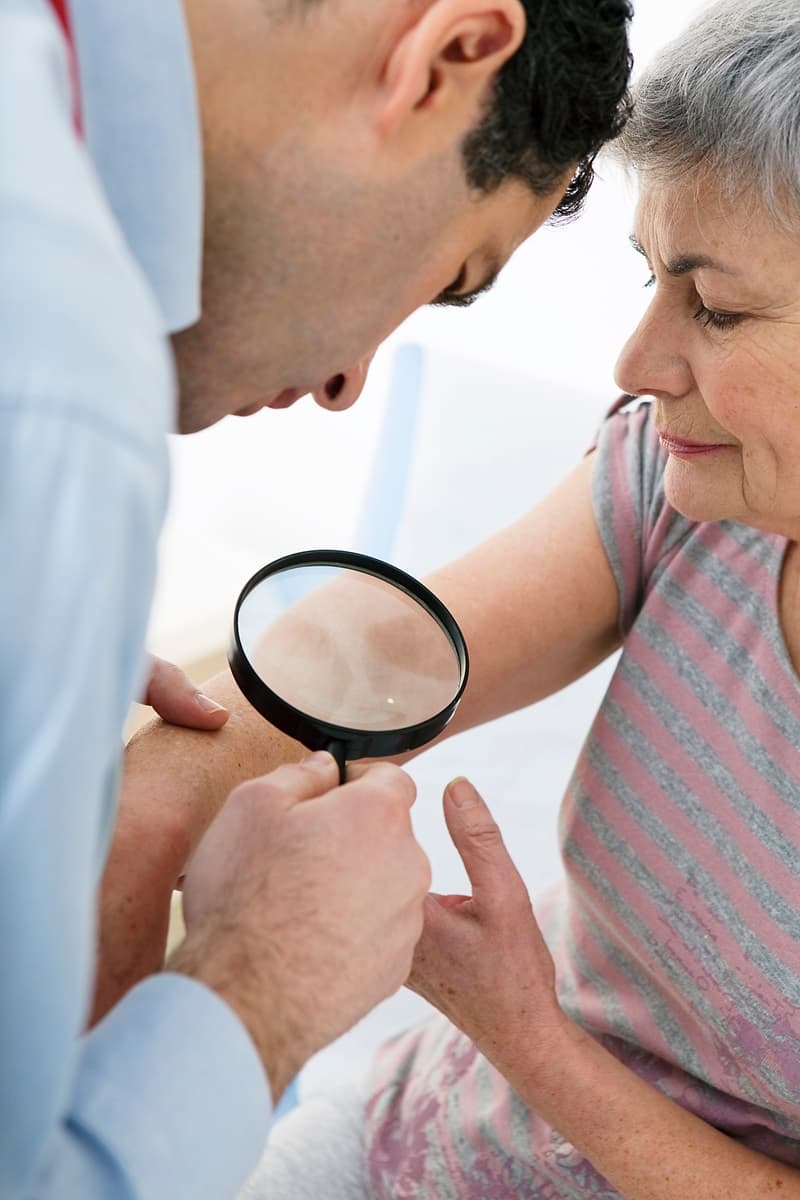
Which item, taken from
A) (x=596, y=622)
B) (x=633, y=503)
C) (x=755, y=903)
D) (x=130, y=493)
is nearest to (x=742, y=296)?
(x=633, y=503)

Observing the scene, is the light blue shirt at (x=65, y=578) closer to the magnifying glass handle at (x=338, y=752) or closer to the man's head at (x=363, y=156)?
the man's head at (x=363, y=156)

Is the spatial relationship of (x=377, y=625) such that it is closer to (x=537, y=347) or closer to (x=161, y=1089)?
(x=161, y=1089)

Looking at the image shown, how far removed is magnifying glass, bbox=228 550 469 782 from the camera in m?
1.13

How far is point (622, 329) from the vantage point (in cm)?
317

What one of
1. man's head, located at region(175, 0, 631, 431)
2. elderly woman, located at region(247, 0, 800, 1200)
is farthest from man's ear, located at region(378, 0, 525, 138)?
elderly woman, located at region(247, 0, 800, 1200)

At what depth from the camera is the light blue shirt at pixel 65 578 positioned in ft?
2.14

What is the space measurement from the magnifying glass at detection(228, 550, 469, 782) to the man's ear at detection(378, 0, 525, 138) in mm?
465

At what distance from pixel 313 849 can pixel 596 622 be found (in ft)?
2.56

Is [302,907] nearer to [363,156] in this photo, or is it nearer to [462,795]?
[462,795]

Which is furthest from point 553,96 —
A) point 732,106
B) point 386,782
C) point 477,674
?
point 477,674

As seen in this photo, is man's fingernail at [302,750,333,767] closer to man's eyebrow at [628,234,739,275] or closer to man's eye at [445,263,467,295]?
man's eye at [445,263,467,295]

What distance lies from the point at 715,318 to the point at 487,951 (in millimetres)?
657

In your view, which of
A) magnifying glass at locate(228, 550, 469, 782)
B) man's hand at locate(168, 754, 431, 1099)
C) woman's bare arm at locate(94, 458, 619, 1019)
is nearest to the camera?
man's hand at locate(168, 754, 431, 1099)

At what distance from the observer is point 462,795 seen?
132 cm
